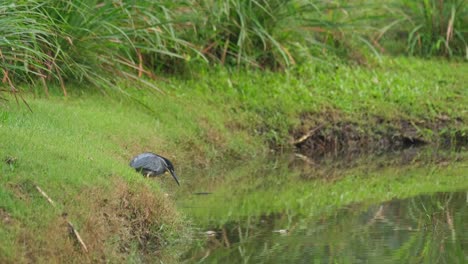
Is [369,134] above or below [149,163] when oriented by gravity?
below

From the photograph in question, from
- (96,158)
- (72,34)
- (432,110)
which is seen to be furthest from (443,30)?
(96,158)

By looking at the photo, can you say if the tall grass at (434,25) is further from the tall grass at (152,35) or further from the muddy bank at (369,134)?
the muddy bank at (369,134)

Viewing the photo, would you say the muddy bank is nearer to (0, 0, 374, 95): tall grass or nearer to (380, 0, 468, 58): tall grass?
(0, 0, 374, 95): tall grass

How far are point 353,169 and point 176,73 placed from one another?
2.49 metres

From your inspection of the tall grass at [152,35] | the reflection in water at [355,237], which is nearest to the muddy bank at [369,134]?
the tall grass at [152,35]

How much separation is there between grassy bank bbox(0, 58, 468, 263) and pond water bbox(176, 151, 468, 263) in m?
0.36

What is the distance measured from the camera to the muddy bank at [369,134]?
11.8m

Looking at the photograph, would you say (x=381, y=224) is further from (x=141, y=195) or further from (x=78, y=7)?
(x=78, y=7)

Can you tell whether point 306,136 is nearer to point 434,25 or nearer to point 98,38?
point 98,38

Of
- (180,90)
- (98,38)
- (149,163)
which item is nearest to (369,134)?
(180,90)

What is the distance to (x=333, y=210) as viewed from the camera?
8.69 m

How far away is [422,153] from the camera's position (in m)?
11.7

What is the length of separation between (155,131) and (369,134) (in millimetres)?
2818

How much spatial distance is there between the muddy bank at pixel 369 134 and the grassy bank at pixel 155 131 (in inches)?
1.1
